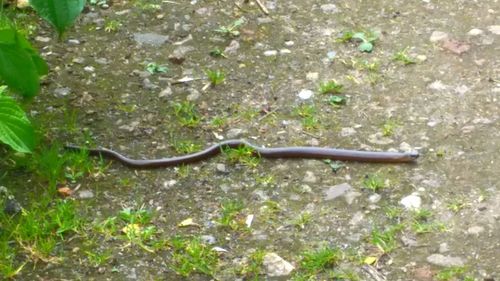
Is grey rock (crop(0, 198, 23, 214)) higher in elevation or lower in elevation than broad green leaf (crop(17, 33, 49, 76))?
lower

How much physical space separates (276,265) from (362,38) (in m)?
1.64

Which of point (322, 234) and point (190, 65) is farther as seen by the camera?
point (190, 65)

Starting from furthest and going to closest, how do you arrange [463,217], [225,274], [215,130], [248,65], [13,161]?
[248,65], [215,130], [13,161], [463,217], [225,274]

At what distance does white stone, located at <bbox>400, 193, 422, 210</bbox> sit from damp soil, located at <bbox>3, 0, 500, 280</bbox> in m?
0.02

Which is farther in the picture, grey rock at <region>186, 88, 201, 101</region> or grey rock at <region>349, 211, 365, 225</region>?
grey rock at <region>186, 88, 201, 101</region>

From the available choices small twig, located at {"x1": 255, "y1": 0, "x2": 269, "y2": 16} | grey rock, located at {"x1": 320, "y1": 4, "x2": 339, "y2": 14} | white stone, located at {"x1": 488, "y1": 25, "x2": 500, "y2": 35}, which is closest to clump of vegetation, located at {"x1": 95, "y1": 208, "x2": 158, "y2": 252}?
small twig, located at {"x1": 255, "y1": 0, "x2": 269, "y2": 16}

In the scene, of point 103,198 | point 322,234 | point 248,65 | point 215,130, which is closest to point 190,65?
point 248,65

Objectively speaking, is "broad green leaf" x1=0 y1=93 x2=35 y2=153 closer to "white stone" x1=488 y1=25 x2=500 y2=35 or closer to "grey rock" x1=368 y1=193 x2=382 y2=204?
"grey rock" x1=368 y1=193 x2=382 y2=204

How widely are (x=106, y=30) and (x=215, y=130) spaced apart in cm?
102

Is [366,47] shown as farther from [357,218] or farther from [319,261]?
[319,261]

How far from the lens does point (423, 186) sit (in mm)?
3451

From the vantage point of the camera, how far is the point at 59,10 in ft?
8.13

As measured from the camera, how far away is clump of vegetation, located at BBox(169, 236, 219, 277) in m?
3.09

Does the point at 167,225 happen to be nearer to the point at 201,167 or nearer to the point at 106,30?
the point at 201,167
